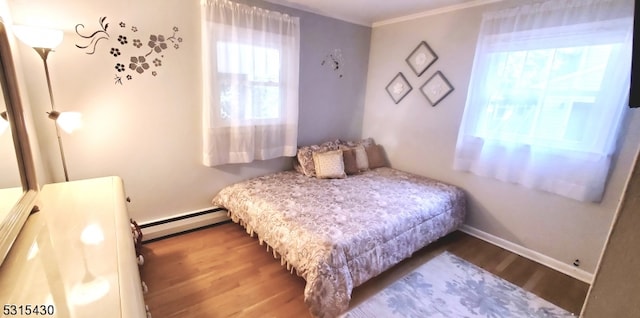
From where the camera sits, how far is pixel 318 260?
1.61 metres

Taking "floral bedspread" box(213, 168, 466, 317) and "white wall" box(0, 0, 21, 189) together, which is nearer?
"white wall" box(0, 0, 21, 189)

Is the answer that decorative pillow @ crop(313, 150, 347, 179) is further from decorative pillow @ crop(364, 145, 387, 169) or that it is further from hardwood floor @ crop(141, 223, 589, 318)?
hardwood floor @ crop(141, 223, 589, 318)

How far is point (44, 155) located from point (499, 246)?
3.89 meters

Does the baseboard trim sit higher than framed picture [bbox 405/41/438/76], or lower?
lower

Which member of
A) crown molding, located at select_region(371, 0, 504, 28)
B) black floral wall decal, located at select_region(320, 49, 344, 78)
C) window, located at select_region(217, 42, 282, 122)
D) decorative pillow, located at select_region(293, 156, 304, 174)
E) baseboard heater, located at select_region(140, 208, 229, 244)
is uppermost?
crown molding, located at select_region(371, 0, 504, 28)

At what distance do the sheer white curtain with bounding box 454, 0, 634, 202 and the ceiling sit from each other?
0.52 m

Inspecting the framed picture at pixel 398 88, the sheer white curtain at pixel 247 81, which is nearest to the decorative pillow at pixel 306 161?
the sheer white curtain at pixel 247 81

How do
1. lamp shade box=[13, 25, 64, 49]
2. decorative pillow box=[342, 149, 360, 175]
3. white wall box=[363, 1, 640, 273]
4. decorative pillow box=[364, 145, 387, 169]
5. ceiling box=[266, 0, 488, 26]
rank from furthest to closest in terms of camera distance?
decorative pillow box=[364, 145, 387, 169] < decorative pillow box=[342, 149, 360, 175] < ceiling box=[266, 0, 488, 26] < white wall box=[363, 1, 640, 273] < lamp shade box=[13, 25, 64, 49]

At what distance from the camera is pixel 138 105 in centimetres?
220

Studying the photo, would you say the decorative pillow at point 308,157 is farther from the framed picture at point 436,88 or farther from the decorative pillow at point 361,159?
the framed picture at point 436,88

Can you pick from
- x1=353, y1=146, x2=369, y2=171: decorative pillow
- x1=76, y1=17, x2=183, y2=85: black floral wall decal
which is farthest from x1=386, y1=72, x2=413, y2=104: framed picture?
x1=76, y1=17, x2=183, y2=85: black floral wall decal

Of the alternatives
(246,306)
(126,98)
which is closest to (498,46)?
(246,306)

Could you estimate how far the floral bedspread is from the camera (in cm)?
165

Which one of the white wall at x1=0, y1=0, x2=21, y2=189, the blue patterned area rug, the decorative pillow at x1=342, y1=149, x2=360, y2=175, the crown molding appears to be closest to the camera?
the white wall at x1=0, y1=0, x2=21, y2=189
